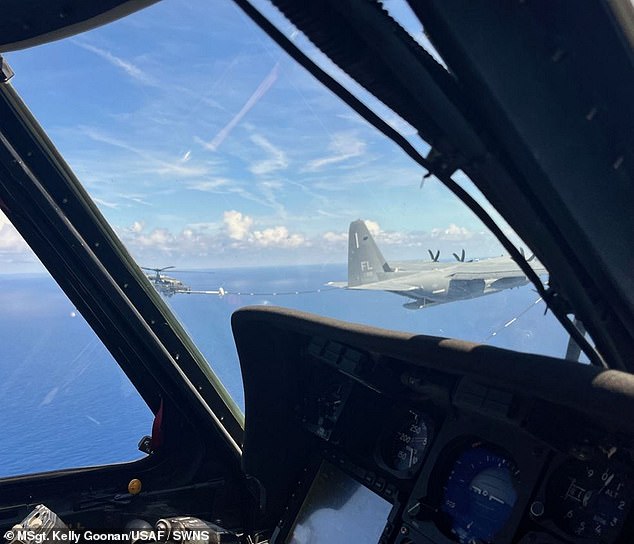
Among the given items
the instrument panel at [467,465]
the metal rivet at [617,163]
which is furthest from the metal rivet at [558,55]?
the instrument panel at [467,465]

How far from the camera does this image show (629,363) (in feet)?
5.24

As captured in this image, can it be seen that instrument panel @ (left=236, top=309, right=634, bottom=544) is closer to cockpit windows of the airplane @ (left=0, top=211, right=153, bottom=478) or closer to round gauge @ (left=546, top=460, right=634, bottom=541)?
round gauge @ (left=546, top=460, right=634, bottom=541)

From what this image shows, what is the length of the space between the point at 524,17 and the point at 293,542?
231 cm

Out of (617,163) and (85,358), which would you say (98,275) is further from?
(617,163)

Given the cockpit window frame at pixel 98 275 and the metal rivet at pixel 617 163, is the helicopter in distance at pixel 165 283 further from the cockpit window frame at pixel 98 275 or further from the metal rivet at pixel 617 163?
the metal rivet at pixel 617 163

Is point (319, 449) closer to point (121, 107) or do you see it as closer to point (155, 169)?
point (155, 169)

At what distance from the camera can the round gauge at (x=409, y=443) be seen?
7.09 ft

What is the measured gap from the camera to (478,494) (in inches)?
76.4

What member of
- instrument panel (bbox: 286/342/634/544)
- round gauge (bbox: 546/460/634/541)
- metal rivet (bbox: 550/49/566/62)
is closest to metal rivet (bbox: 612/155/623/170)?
metal rivet (bbox: 550/49/566/62)

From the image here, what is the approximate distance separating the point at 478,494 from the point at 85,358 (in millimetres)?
2239

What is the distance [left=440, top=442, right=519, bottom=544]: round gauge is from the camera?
6.05 feet

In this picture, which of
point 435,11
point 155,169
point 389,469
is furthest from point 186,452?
point 435,11

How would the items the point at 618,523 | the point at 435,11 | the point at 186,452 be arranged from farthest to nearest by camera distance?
the point at 186,452 < the point at 618,523 < the point at 435,11

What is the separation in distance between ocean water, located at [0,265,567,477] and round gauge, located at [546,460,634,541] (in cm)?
89
